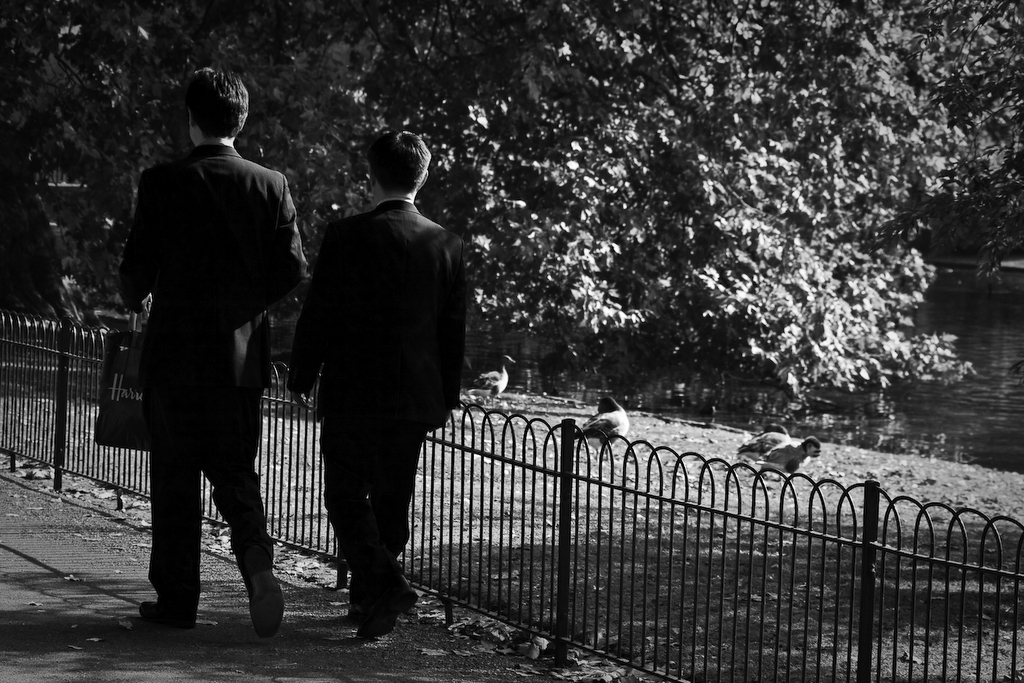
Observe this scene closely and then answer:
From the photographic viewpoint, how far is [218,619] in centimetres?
583


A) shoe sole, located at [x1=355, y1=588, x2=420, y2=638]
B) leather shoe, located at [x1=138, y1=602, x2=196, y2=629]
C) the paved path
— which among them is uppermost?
shoe sole, located at [x1=355, y1=588, x2=420, y2=638]

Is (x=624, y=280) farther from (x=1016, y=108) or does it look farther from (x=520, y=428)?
(x=1016, y=108)

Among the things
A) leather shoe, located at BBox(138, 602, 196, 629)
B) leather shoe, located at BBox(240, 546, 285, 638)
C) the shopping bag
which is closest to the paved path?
leather shoe, located at BBox(138, 602, 196, 629)

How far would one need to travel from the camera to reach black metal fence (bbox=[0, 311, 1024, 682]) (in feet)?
19.1

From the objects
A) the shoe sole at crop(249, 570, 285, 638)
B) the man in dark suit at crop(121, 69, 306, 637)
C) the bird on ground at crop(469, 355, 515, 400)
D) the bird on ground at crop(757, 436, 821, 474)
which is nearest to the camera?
the shoe sole at crop(249, 570, 285, 638)

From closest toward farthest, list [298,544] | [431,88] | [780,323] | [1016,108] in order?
[298,544]
[1016,108]
[431,88]
[780,323]

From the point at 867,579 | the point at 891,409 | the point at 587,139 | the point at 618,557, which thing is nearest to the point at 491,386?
the point at 587,139

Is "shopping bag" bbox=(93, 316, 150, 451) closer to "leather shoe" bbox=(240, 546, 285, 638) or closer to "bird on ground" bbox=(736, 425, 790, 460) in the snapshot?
"leather shoe" bbox=(240, 546, 285, 638)

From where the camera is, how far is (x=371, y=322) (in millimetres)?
5230

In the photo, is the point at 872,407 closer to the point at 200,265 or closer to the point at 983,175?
the point at 983,175

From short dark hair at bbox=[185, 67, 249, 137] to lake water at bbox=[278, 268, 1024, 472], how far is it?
44.3 ft

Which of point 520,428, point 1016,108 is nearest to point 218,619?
point 1016,108

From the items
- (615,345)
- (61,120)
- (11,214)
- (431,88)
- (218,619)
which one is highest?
(431,88)

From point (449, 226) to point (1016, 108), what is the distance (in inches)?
420
